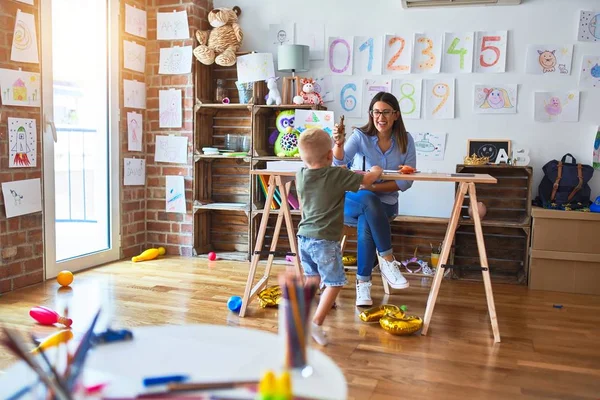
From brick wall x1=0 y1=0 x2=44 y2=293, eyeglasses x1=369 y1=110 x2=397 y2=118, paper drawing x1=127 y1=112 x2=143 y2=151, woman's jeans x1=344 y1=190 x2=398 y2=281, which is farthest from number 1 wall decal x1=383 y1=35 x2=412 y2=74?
brick wall x1=0 y1=0 x2=44 y2=293

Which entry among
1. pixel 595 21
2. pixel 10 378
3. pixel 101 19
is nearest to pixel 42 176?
pixel 101 19

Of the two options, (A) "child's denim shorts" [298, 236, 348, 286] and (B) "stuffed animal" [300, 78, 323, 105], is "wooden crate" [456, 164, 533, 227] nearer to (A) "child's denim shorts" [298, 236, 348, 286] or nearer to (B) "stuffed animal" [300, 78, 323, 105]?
(B) "stuffed animal" [300, 78, 323, 105]

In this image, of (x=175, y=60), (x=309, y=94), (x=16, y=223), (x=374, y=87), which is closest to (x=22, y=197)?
(x=16, y=223)

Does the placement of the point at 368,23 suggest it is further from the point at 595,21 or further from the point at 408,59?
the point at 595,21

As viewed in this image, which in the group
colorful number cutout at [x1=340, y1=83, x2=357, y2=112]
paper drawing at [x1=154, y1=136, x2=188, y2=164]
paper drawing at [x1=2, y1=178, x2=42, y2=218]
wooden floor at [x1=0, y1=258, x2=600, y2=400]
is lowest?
wooden floor at [x1=0, y1=258, x2=600, y2=400]

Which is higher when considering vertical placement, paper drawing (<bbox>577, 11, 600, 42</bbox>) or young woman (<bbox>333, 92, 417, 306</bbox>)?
paper drawing (<bbox>577, 11, 600, 42</bbox>)

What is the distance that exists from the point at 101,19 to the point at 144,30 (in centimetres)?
40

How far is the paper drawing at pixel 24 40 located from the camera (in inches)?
120

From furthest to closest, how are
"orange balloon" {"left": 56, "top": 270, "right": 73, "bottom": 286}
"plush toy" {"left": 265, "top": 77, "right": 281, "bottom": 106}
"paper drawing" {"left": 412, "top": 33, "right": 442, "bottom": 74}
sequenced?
1. "plush toy" {"left": 265, "top": 77, "right": 281, "bottom": 106}
2. "paper drawing" {"left": 412, "top": 33, "right": 442, "bottom": 74}
3. "orange balloon" {"left": 56, "top": 270, "right": 73, "bottom": 286}

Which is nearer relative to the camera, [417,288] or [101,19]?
[417,288]

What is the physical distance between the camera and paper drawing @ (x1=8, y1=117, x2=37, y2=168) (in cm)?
304

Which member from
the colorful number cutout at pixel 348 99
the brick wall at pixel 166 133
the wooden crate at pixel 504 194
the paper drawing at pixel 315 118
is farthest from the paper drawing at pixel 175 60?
the wooden crate at pixel 504 194

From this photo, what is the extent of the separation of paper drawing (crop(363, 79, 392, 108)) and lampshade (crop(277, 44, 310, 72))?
1.46 ft

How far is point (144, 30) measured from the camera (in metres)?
4.14
